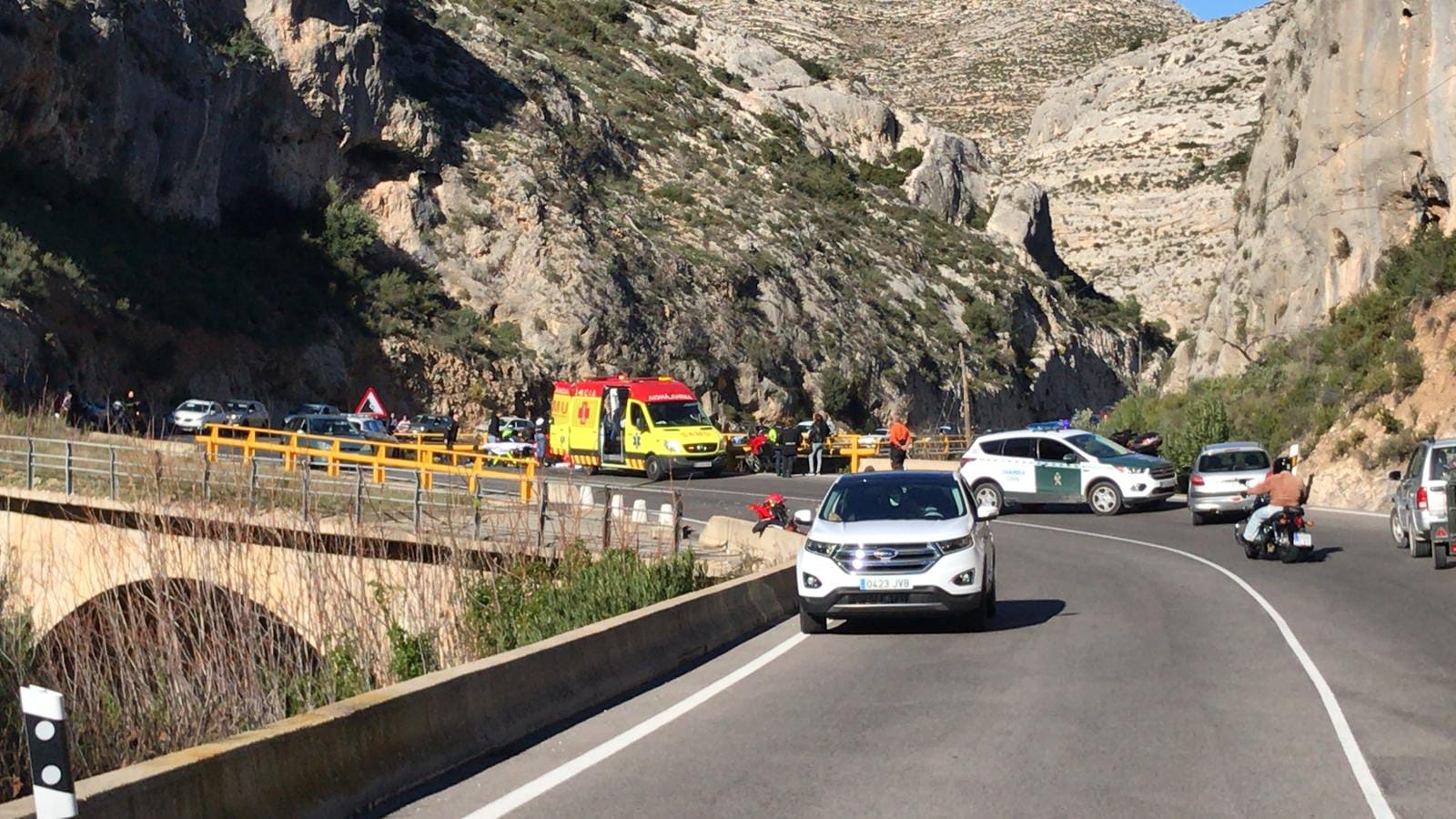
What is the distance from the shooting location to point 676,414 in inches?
1714

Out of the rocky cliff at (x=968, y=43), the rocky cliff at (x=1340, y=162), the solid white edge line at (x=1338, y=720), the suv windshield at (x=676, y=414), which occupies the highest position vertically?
the rocky cliff at (x=968, y=43)

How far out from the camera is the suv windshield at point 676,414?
1694 inches

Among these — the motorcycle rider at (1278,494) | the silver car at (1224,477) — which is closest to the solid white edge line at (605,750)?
the motorcycle rider at (1278,494)

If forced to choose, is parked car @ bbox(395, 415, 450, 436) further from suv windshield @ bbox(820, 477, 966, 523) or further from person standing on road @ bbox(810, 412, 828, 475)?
suv windshield @ bbox(820, 477, 966, 523)

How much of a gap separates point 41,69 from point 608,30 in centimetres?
5510

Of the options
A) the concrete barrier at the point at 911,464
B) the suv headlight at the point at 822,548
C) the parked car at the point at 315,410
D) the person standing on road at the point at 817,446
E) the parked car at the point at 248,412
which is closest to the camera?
the suv headlight at the point at 822,548

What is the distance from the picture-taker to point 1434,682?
38.4ft

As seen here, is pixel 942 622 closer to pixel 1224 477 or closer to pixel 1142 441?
pixel 1224 477

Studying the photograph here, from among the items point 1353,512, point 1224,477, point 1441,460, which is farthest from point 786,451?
point 1441,460

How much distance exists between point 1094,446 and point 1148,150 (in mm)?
85063

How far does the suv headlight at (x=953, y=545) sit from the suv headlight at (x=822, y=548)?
0.96m

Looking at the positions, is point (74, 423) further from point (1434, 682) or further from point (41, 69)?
point (1434, 682)

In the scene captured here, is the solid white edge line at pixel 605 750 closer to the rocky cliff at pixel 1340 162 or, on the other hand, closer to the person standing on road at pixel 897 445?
the person standing on road at pixel 897 445

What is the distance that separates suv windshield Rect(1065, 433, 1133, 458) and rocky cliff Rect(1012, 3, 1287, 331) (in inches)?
2986
